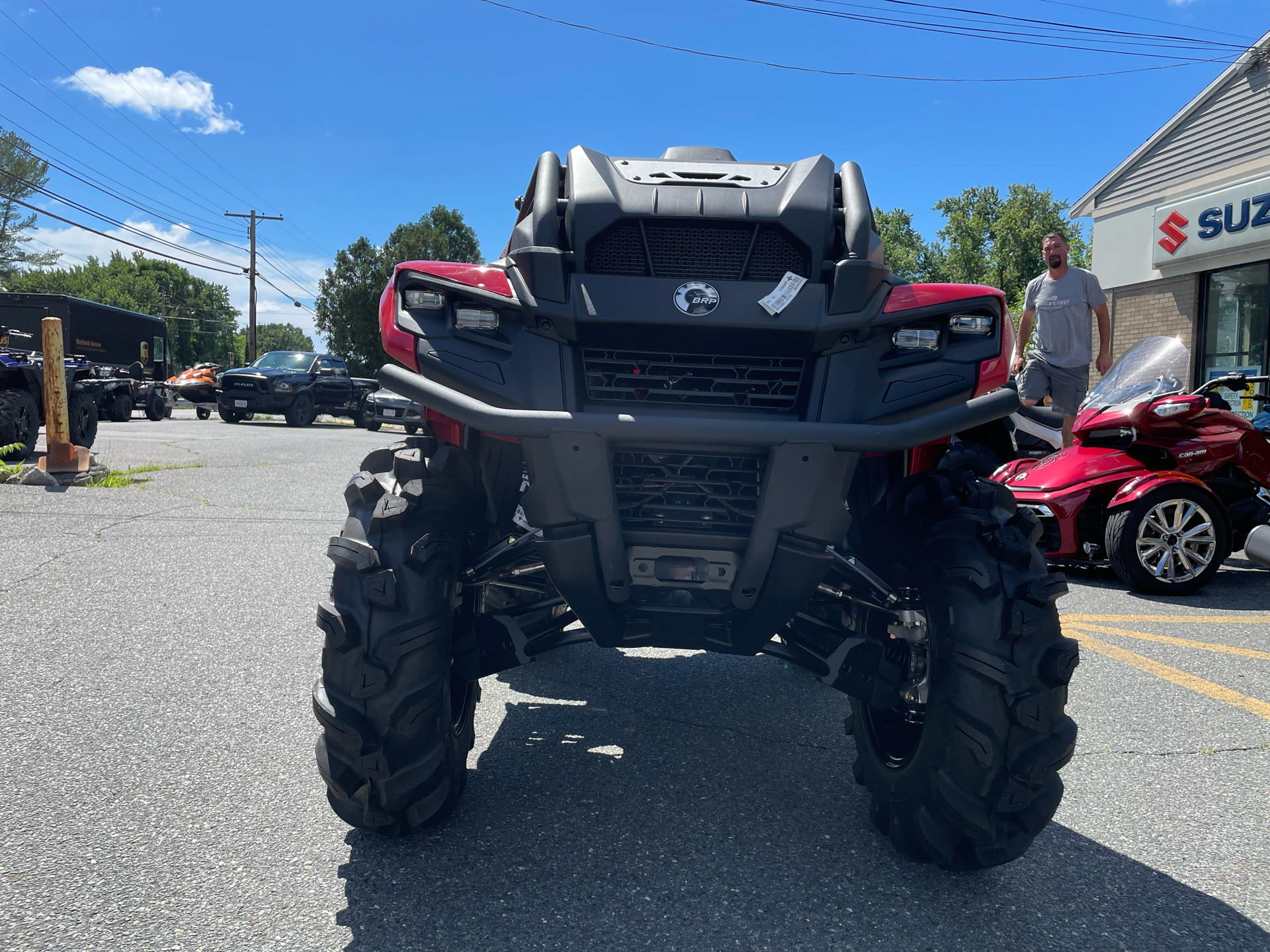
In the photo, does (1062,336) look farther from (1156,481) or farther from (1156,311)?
(1156,311)

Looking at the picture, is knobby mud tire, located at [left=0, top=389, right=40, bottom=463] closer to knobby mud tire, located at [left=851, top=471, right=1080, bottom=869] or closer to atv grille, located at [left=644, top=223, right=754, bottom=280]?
atv grille, located at [left=644, top=223, right=754, bottom=280]

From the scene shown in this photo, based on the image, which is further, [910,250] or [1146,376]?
[910,250]

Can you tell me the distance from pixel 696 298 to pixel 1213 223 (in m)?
15.9

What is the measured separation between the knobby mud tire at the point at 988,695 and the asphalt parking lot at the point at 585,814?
21 cm

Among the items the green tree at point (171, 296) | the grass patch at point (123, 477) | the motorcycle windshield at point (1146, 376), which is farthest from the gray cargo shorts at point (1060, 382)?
the green tree at point (171, 296)

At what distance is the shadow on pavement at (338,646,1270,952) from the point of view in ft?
6.76

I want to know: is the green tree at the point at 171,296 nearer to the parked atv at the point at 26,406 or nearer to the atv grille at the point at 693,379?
the parked atv at the point at 26,406

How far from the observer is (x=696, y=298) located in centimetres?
216

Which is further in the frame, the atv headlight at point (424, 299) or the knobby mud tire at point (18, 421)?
the knobby mud tire at point (18, 421)

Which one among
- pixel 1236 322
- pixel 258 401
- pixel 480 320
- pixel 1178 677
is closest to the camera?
pixel 480 320

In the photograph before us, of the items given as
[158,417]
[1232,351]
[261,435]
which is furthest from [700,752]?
[158,417]

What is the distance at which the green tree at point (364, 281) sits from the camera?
5247 cm

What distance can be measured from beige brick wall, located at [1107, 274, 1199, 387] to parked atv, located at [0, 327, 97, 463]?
15.5 metres

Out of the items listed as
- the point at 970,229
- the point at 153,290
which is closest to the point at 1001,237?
the point at 970,229
